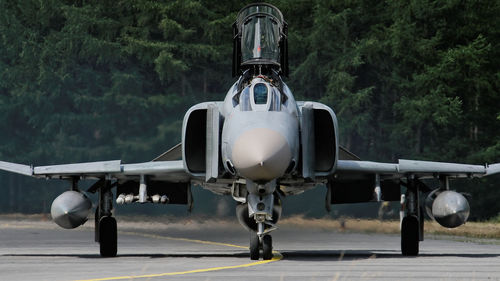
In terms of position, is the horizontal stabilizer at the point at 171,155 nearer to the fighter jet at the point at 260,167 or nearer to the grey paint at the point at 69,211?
the fighter jet at the point at 260,167

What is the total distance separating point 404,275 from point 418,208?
5.80 m

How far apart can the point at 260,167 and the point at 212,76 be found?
30.6 metres

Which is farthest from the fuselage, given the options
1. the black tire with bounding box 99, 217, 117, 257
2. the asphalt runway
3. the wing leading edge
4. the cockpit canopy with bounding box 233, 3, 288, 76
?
the black tire with bounding box 99, 217, 117, 257

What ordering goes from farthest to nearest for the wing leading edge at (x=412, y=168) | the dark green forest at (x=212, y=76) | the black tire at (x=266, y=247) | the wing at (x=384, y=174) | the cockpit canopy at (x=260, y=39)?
the dark green forest at (x=212, y=76) → the wing at (x=384, y=174) → the wing leading edge at (x=412, y=168) → the cockpit canopy at (x=260, y=39) → the black tire at (x=266, y=247)

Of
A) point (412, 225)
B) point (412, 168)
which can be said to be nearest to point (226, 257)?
point (412, 225)

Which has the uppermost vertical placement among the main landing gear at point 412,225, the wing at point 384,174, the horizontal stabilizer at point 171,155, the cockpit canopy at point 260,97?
the cockpit canopy at point 260,97

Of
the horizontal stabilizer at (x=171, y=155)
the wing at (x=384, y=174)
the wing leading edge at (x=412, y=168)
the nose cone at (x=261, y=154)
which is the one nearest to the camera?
the nose cone at (x=261, y=154)

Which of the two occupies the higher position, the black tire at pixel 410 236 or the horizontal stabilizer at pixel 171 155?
the horizontal stabilizer at pixel 171 155

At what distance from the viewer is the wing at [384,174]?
55.0ft

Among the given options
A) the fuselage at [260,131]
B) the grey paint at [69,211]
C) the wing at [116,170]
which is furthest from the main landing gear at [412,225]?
the grey paint at [69,211]

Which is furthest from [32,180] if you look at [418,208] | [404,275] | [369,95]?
[404,275]

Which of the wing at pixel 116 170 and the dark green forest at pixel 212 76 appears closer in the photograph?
the wing at pixel 116 170

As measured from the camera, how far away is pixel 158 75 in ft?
145

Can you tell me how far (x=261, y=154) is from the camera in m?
13.3
